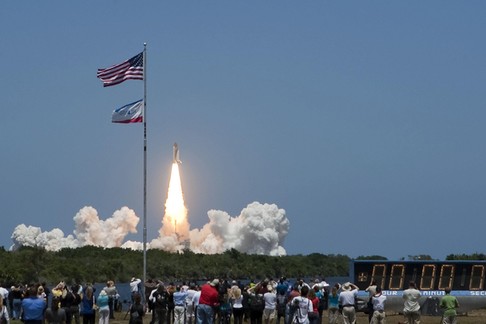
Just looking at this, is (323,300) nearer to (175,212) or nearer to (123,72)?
(123,72)

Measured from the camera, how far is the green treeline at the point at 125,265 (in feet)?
335

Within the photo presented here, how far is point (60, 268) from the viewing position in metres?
104

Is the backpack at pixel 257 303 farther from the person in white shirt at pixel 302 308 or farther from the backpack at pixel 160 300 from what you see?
the person in white shirt at pixel 302 308

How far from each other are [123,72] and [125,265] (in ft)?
215

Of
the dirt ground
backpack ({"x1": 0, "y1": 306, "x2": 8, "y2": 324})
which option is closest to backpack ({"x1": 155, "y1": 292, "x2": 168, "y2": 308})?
the dirt ground

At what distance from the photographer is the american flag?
164 ft

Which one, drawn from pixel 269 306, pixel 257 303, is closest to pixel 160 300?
pixel 257 303

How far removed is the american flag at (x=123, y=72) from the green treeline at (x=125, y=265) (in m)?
43.0

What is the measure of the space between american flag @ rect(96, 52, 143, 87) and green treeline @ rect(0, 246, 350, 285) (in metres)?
43.0

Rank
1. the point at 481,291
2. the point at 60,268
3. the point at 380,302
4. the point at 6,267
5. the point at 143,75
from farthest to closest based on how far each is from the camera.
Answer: the point at 60,268 → the point at 6,267 → the point at 143,75 → the point at 481,291 → the point at 380,302

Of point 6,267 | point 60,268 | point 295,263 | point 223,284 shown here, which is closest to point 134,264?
point 60,268

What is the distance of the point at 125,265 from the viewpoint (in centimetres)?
11438

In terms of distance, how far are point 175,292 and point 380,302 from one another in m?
6.69

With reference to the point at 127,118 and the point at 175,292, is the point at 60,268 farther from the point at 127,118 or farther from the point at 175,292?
the point at 175,292
